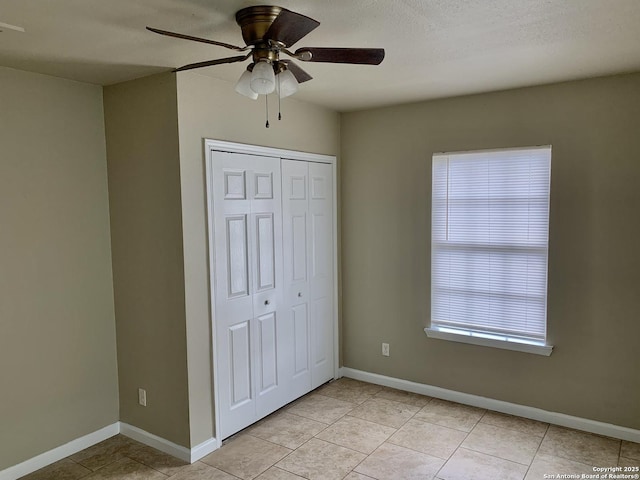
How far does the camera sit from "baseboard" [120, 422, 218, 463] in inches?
116

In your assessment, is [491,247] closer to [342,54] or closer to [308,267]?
[308,267]

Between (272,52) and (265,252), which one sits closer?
(272,52)

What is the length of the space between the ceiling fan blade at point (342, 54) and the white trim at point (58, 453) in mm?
2881

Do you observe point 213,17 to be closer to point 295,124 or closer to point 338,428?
point 295,124

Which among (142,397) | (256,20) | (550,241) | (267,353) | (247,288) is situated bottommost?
(142,397)

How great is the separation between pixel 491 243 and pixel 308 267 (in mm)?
1474

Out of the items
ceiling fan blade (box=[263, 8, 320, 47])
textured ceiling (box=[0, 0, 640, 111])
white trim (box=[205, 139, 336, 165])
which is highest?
textured ceiling (box=[0, 0, 640, 111])

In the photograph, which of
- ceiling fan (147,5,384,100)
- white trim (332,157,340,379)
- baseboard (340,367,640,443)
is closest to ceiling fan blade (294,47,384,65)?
ceiling fan (147,5,384,100)

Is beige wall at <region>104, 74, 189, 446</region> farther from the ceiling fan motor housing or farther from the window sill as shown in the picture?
the window sill

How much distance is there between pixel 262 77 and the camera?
1.88m

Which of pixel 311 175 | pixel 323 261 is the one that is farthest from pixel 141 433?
pixel 311 175

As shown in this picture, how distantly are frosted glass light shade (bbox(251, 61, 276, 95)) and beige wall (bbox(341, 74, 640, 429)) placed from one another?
2.16 meters

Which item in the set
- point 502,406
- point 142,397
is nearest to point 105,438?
point 142,397

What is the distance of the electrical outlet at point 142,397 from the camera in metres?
3.19
